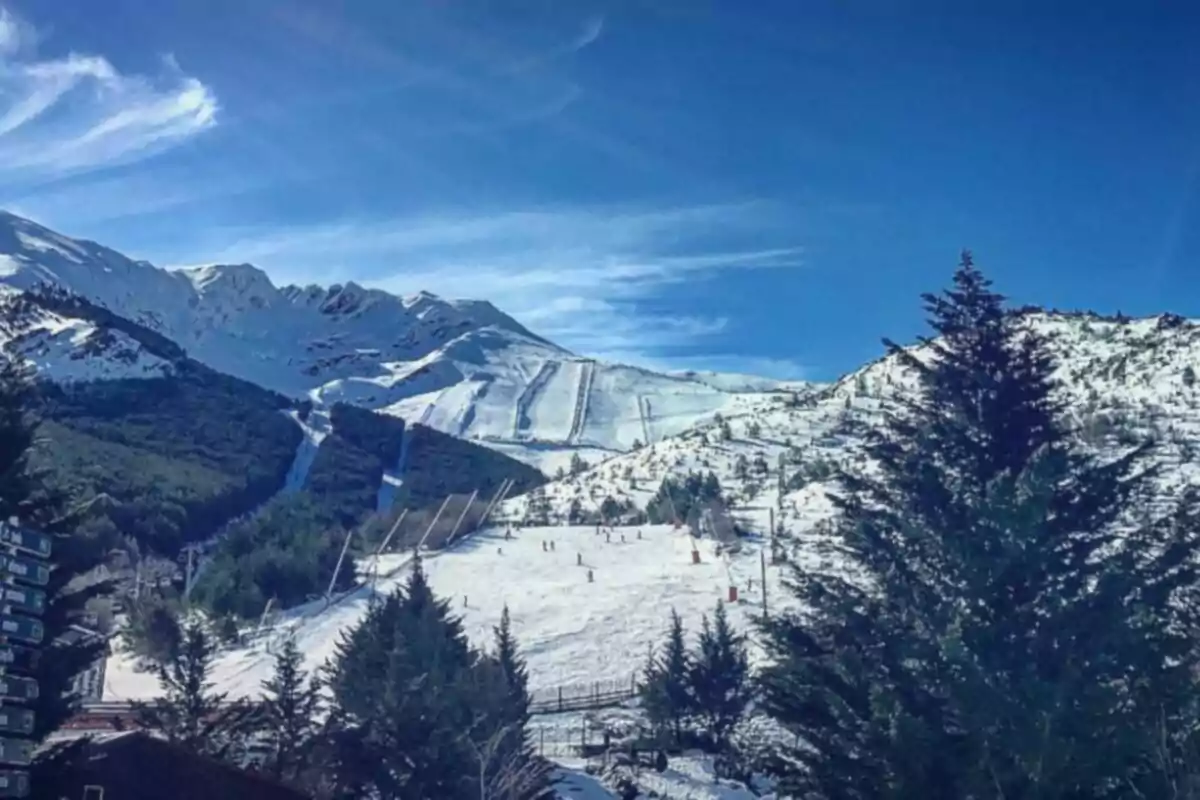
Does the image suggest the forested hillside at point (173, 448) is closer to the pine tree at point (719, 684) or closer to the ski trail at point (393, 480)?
the ski trail at point (393, 480)

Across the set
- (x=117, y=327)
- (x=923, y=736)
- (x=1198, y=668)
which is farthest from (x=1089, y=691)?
(x=117, y=327)

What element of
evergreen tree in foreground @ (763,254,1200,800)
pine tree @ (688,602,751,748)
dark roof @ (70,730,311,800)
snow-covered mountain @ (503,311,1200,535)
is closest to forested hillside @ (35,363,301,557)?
snow-covered mountain @ (503,311,1200,535)

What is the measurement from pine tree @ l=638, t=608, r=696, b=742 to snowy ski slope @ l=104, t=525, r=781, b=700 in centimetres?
588

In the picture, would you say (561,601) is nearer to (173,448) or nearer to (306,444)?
(173,448)

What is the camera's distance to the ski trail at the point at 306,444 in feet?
474

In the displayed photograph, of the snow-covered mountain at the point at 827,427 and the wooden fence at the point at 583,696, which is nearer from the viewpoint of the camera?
the wooden fence at the point at 583,696

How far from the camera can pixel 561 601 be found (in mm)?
62062

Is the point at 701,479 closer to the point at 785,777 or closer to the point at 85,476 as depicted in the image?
the point at 85,476

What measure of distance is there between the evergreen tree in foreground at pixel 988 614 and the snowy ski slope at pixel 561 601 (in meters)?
30.2

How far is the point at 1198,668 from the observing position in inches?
627

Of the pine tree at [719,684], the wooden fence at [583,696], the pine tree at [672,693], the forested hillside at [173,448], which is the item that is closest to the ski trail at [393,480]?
the forested hillside at [173,448]

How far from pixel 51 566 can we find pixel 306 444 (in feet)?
505

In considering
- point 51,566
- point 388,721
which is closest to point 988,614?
point 51,566

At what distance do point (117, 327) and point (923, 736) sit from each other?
175648mm
